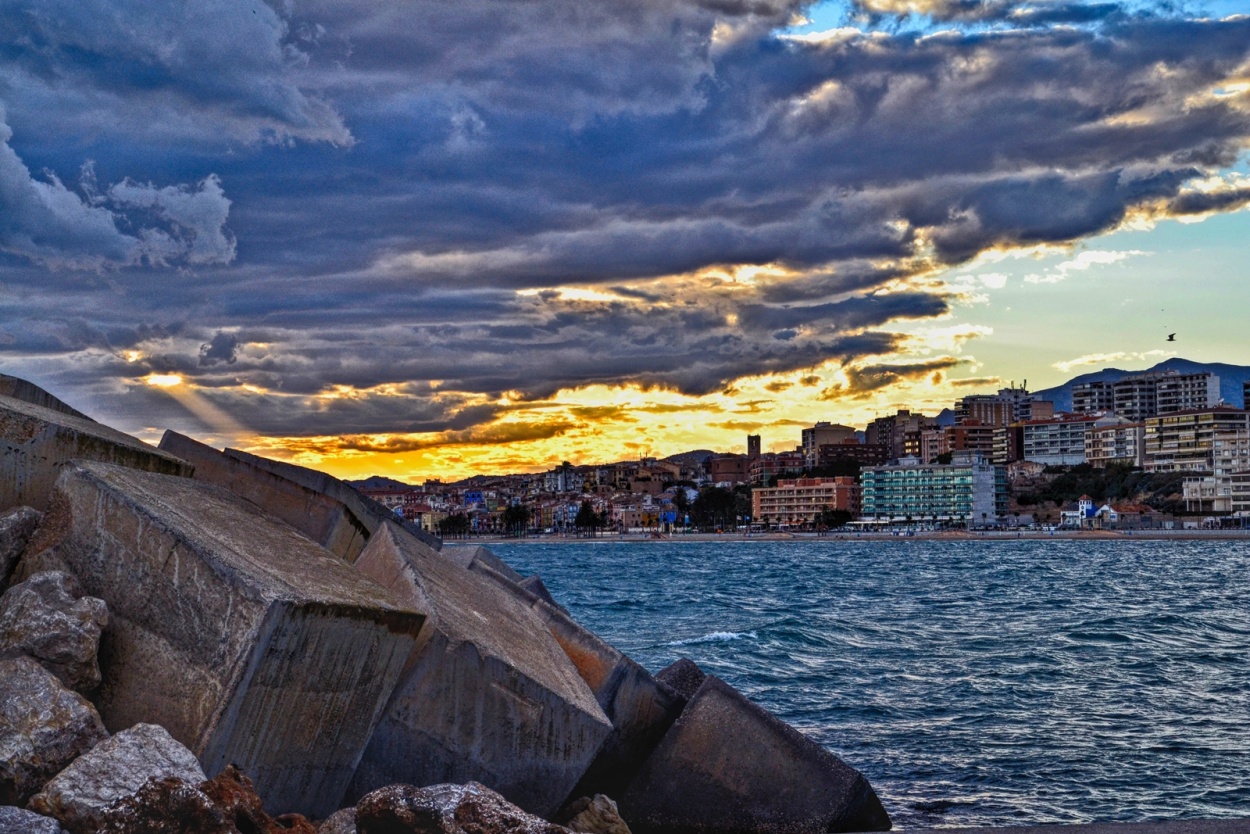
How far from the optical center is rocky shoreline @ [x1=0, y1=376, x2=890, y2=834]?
504cm

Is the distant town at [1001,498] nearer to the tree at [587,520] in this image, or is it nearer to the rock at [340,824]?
the tree at [587,520]

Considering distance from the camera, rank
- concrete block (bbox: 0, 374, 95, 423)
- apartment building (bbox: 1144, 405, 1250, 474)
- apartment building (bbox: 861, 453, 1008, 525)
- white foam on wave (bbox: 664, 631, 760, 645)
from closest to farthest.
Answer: concrete block (bbox: 0, 374, 95, 423) → white foam on wave (bbox: 664, 631, 760, 645) → apartment building (bbox: 861, 453, 1008, 525) → apartment building (bbox: 1144, 405, 1250, 474)

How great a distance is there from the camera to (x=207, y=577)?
220 inches

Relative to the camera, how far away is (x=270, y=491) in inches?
340

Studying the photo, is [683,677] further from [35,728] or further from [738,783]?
[35,728]

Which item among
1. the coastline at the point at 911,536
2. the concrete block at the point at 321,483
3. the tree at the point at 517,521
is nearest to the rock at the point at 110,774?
the concrete block at the point at 321,483

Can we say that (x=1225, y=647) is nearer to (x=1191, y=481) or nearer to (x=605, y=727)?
(x=605, y=727)

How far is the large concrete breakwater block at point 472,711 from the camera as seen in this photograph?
21.3 ft

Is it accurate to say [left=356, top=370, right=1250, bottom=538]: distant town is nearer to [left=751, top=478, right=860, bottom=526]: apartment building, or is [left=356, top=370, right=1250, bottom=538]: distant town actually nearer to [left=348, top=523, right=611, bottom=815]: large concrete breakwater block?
[left=751, top=478, right=860, bottom=526]: apartment building

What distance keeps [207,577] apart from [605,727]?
283 cm

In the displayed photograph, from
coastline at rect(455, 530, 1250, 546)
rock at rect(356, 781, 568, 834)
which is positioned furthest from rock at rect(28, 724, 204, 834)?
coastline at rect(455, 530, 1250, 546)

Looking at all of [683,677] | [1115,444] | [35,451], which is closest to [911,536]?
[1115,444]

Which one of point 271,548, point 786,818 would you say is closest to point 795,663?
point 786,818

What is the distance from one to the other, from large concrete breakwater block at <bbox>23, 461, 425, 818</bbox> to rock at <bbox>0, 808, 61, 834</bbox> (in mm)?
900
